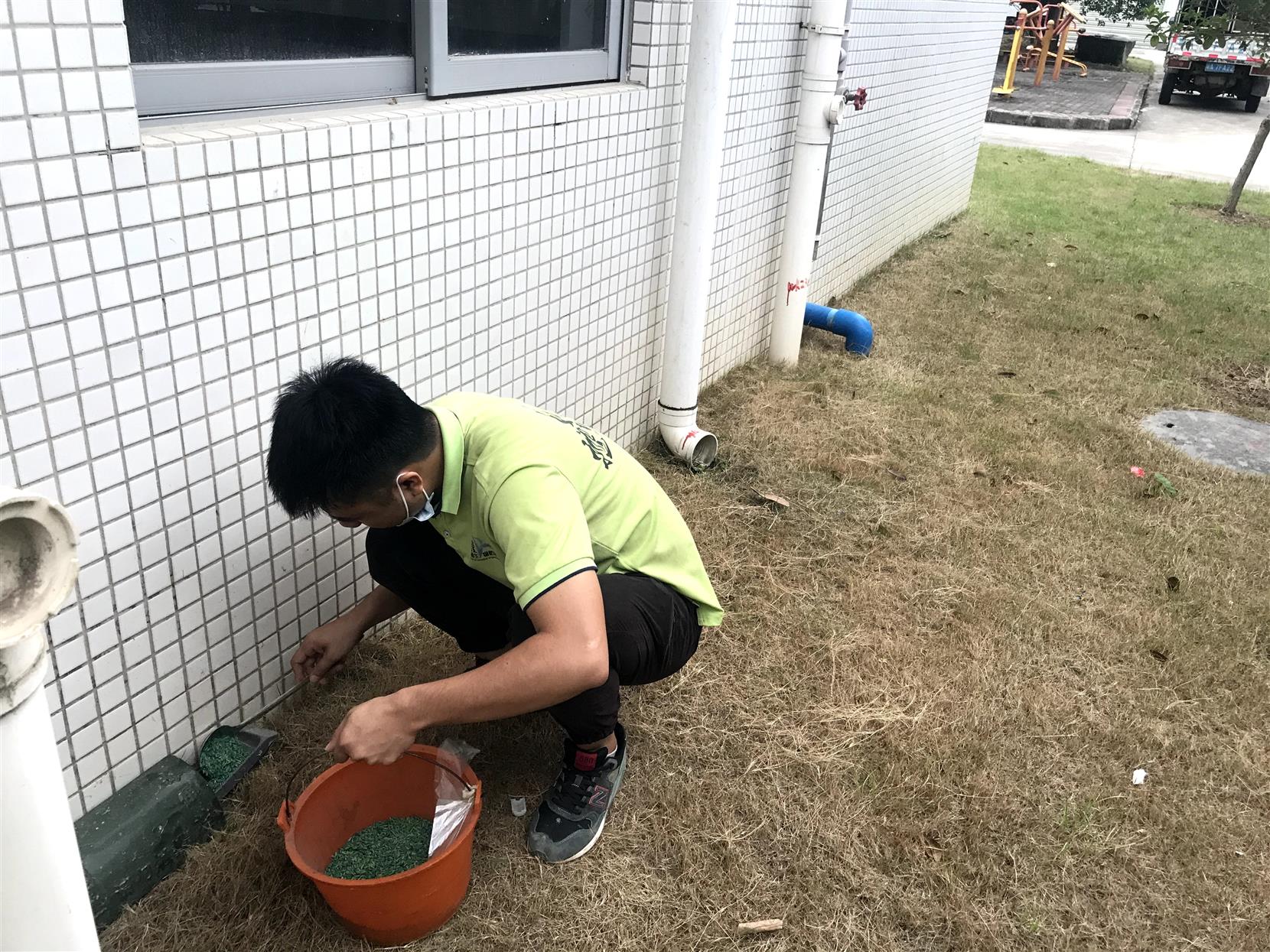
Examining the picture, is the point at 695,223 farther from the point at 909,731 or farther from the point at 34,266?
the point at 34,266

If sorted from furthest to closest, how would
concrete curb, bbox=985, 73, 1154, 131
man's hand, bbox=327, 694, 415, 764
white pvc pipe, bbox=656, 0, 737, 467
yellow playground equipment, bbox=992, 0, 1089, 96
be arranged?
1. yellow playground equipment, bbox=992, 0, 1089, 96
2. concrete curb, bbox=985, 73, 1154, 131
3. white pvc pipe, bbox=656, 0, 737, 467
4. man's hand, bbox=327, 694, 415, 764

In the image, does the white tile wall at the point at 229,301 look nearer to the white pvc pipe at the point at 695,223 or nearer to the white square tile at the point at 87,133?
the white square tile at the point at 87,133

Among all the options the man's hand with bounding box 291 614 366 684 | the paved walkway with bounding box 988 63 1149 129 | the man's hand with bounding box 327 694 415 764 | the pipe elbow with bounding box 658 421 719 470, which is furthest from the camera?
the paved walkway with bounding box 988 63 1149 129

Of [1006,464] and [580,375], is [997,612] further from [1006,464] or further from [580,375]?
[580,375]

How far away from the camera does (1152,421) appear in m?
4.61

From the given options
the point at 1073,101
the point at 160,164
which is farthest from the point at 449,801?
the point at 1073,101

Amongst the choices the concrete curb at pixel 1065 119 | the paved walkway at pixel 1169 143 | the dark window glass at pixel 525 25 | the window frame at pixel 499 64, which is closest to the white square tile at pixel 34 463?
the window frame at pixel 499 64

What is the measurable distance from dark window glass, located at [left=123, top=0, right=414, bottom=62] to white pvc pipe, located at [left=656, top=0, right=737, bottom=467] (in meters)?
1.16

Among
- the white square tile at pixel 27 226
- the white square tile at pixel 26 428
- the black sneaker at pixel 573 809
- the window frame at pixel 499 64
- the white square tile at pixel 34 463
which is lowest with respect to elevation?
the black sneaker at pixel 573 809

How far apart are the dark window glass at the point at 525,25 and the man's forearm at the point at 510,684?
1.67 meters

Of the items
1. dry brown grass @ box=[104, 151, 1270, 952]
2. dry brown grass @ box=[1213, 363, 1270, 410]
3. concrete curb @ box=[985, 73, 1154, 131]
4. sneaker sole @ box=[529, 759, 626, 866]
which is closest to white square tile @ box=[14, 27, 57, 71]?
dry brown grass @ box=[104, 151, 1270, 952]

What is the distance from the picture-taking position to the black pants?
2.06m

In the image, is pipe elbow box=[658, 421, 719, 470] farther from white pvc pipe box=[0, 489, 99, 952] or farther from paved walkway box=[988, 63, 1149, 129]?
paved walkway box=[988, 63, 1149, 129]

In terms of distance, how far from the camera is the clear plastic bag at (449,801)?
6.43 feet
